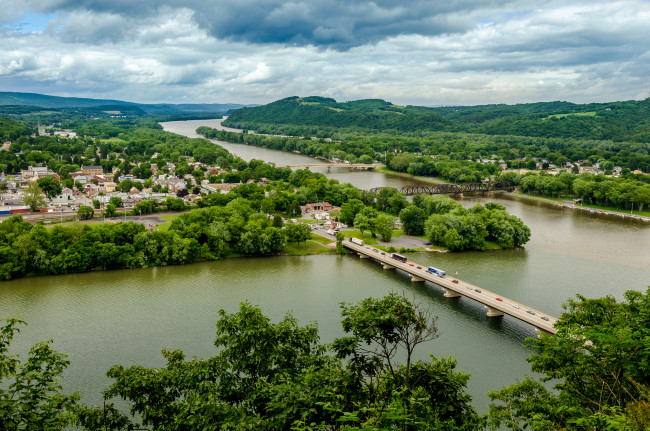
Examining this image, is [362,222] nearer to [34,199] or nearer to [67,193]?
[34,199]

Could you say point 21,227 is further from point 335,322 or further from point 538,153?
point 538,153

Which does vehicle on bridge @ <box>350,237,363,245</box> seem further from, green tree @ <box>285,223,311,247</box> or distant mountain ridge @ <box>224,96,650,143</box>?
distant mountain ridge @ <box>224,96,650,143</box>

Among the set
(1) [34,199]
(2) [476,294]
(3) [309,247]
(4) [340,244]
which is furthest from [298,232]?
(1) [34,199]

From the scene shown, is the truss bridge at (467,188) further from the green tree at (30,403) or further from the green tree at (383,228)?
the green tree at (30,403)

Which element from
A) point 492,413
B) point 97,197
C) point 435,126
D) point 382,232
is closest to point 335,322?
point 492,413

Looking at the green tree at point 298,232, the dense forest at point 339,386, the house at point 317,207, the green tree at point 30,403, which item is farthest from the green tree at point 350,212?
the green tree at point 30,403

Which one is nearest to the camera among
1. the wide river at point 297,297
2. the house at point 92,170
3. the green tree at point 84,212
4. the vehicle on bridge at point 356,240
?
the wide river at point 297,297
